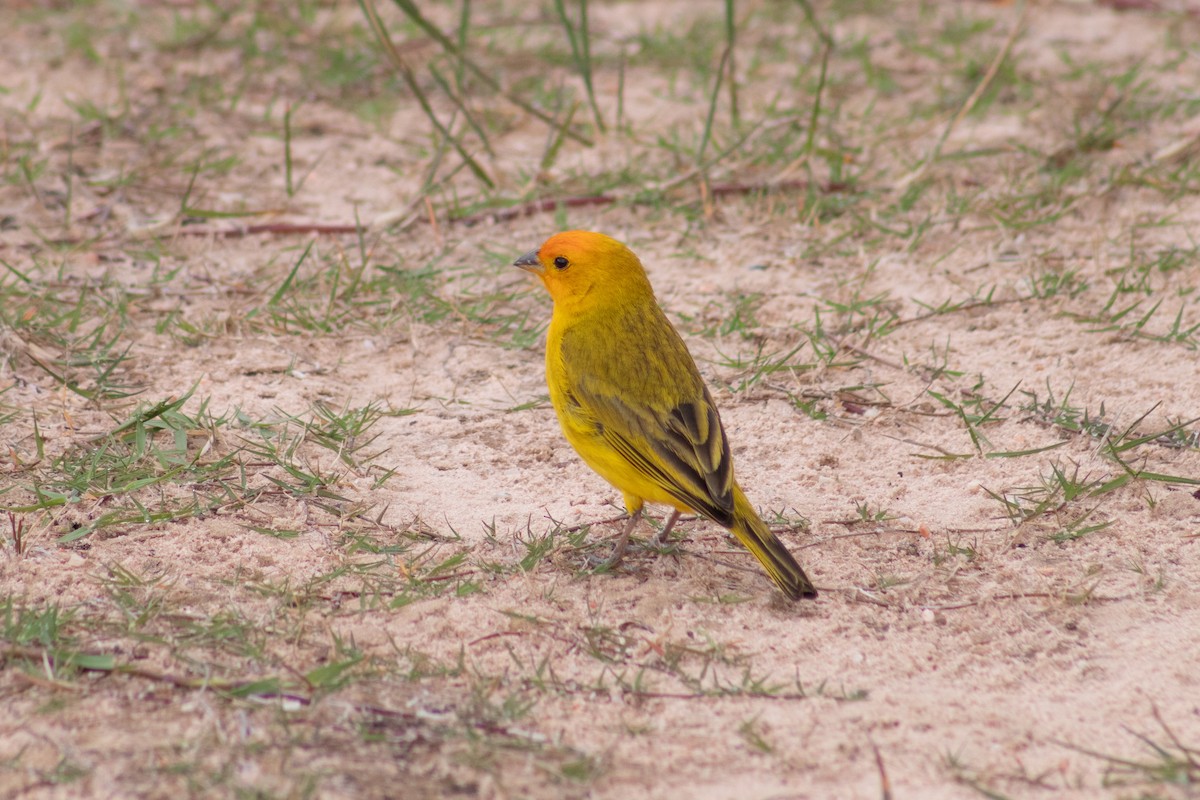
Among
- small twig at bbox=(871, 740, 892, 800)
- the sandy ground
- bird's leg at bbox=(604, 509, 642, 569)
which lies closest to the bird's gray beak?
the sandy ground

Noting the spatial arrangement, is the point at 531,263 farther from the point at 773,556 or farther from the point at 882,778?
the point at 882,778

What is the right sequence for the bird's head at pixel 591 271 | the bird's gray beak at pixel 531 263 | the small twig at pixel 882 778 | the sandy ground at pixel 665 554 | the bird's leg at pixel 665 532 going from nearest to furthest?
1. the small twig at pixel 882 778
2. the sandy ground at pixel 665 554
3. the bird's leg at pixel 665 532
4. the bird's head at pixel 591 271
5. the bird's gray beak at pixel 531 263

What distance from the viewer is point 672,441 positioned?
3285mm

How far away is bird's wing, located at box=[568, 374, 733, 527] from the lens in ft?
10.3

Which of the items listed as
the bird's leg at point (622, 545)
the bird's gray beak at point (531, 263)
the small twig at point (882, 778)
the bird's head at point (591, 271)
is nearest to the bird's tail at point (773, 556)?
the bird's leg at point (622, 545)

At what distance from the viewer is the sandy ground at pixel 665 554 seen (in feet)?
8.27

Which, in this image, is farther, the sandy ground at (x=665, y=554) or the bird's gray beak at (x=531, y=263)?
the bird's gray beak at (x=531, y=263)

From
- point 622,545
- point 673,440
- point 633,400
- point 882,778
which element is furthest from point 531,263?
point 882,778

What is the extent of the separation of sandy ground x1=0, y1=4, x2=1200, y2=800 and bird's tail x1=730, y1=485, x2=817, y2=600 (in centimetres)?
9

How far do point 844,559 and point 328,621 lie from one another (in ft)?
4.42

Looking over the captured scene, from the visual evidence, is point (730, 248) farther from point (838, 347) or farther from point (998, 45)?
point (998, 45)

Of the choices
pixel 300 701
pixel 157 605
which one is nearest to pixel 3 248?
pixel 157 605

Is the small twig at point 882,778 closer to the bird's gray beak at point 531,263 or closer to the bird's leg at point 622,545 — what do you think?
the bird's leg at point 622,545

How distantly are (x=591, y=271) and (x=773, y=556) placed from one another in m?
1.06
